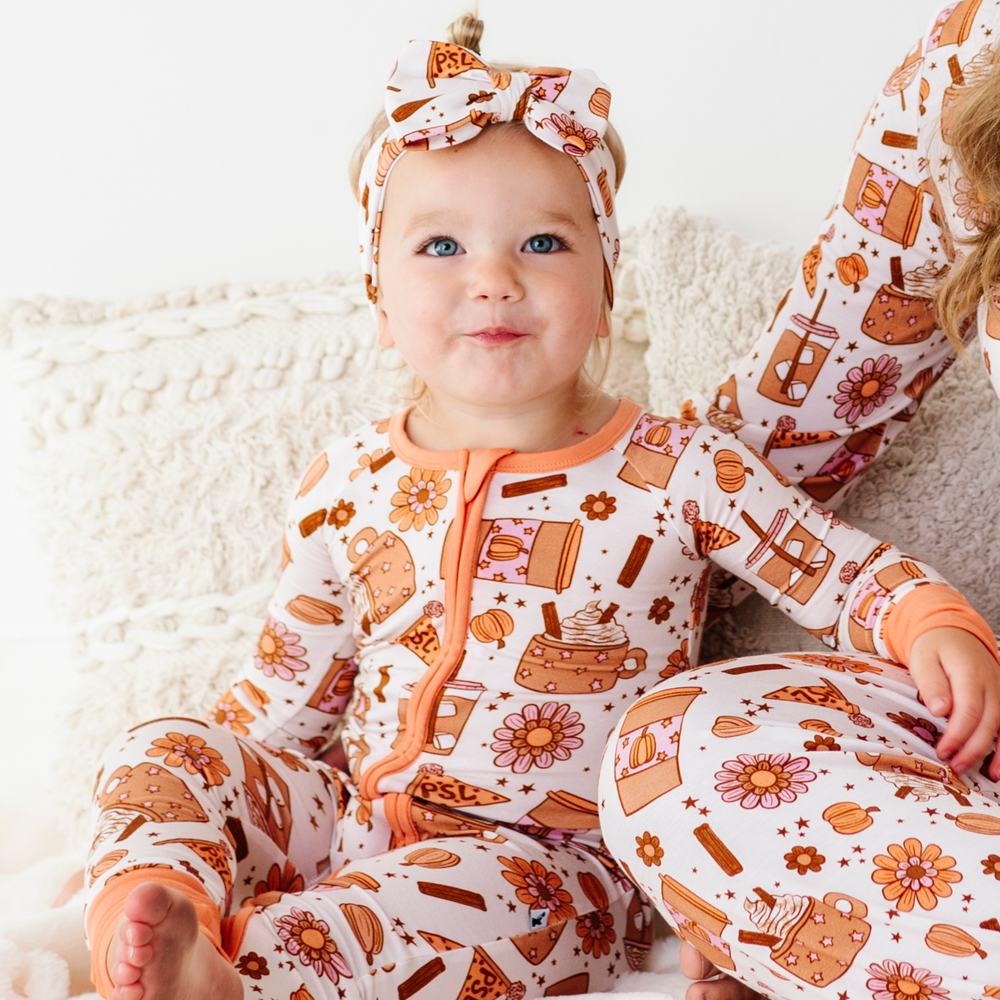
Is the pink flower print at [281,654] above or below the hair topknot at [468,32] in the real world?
below

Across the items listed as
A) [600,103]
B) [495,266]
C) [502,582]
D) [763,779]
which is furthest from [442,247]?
[763,779]

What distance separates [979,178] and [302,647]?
0.72 m

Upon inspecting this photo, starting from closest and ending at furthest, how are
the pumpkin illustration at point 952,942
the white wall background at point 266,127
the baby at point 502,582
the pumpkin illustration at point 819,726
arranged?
the pumpkin illustration at point 952,942, the pumpkin illustration at point 819,726, the baby at point 502,582, the white wall background at point 266,127

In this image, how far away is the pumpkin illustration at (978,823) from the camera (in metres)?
0.64

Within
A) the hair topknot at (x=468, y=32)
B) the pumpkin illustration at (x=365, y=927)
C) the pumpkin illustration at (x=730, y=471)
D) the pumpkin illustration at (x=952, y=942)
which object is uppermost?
the hair topknot at (x=468, y=32)

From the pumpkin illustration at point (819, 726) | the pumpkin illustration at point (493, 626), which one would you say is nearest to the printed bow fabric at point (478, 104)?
the pumpkin illustration at point (493, 626)

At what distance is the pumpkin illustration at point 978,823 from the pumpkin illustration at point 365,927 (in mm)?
392

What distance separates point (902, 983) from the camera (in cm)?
63

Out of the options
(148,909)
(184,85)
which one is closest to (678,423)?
(148,909)

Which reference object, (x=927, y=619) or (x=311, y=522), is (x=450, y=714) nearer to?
(x=311, y=522)

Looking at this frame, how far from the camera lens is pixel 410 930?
79 centimetres

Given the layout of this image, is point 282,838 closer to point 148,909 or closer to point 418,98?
point 148,909

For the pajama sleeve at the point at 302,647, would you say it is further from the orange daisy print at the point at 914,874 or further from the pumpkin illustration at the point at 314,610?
the orange daisy print at the point at 914,874

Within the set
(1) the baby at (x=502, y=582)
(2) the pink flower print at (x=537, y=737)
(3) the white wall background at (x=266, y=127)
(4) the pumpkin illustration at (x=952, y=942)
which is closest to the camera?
(4) the pumpkin illustration at (x=952, y=942)
